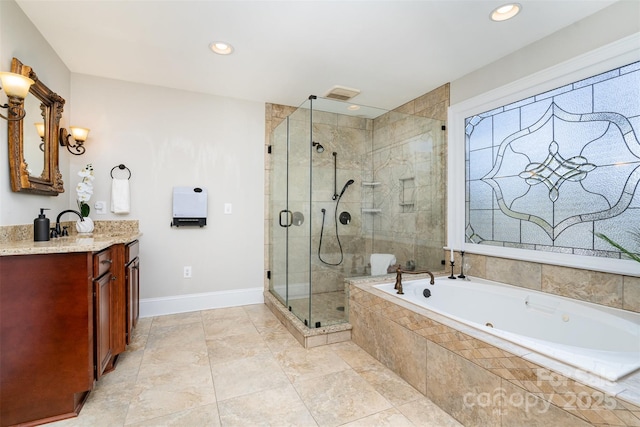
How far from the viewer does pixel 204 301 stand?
3.33 metres

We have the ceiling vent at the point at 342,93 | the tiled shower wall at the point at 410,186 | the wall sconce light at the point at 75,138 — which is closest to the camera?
the wall sconce light at the point at 75,138

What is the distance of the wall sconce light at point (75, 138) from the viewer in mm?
2646

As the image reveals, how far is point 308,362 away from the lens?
216 centimetres

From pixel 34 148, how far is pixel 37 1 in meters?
0.93

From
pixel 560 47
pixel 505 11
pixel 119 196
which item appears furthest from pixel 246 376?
pixel 560 47

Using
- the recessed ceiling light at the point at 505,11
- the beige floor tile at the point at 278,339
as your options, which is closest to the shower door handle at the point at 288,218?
the beige floor tile at the point at 278,339

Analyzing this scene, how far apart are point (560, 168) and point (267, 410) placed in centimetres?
248

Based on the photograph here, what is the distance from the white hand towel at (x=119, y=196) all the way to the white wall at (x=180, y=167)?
98mm

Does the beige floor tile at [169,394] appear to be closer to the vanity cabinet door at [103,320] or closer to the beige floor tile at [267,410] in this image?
the beige floor tile at [267,410]

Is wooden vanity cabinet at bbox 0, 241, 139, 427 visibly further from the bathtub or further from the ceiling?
the bathtub

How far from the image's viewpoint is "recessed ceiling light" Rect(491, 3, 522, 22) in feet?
6.16

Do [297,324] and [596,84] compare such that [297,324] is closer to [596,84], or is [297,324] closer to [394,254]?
[394,254]

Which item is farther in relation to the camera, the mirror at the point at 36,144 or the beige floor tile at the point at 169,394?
the mirror at the point at 36,144

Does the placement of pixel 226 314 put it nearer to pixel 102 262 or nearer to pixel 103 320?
pixel 103 320
